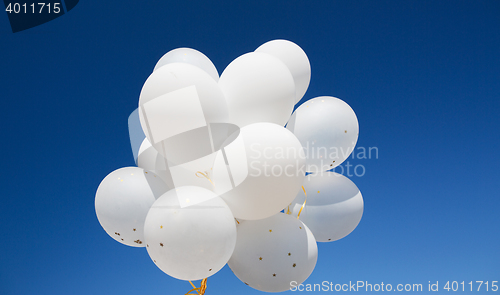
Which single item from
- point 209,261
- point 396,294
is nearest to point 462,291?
point 396,294

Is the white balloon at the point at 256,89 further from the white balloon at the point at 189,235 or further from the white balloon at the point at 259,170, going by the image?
the white balloon at the point at 189,235

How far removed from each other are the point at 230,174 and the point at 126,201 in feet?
1.74

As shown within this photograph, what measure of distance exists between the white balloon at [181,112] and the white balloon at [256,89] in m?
0.13

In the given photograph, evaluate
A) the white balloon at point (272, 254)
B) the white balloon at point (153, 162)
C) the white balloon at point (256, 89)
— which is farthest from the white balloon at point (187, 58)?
the white balloon at point (272, 254)

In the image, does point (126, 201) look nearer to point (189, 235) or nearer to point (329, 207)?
point (189, 235)

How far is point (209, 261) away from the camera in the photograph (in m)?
1.16

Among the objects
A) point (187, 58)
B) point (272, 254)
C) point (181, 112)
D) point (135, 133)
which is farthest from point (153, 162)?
point (272, 254)

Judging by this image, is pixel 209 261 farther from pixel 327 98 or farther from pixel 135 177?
pixel 327 98

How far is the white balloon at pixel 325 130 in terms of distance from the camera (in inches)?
65.1

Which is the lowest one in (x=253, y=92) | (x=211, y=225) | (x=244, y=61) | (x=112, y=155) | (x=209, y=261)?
(x=209, y=261)

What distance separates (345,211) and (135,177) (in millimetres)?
1173

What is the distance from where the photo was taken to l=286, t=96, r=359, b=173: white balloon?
165cm

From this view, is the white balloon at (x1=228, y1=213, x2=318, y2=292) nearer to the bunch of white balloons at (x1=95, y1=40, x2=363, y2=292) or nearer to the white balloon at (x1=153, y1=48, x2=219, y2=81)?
the bunch of white balloons at (x1=95, y1=40, x2=363, y2=292)

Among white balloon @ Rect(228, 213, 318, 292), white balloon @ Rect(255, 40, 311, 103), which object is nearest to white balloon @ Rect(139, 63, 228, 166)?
white balloon @ Rect(228, 213, 318, 292)
